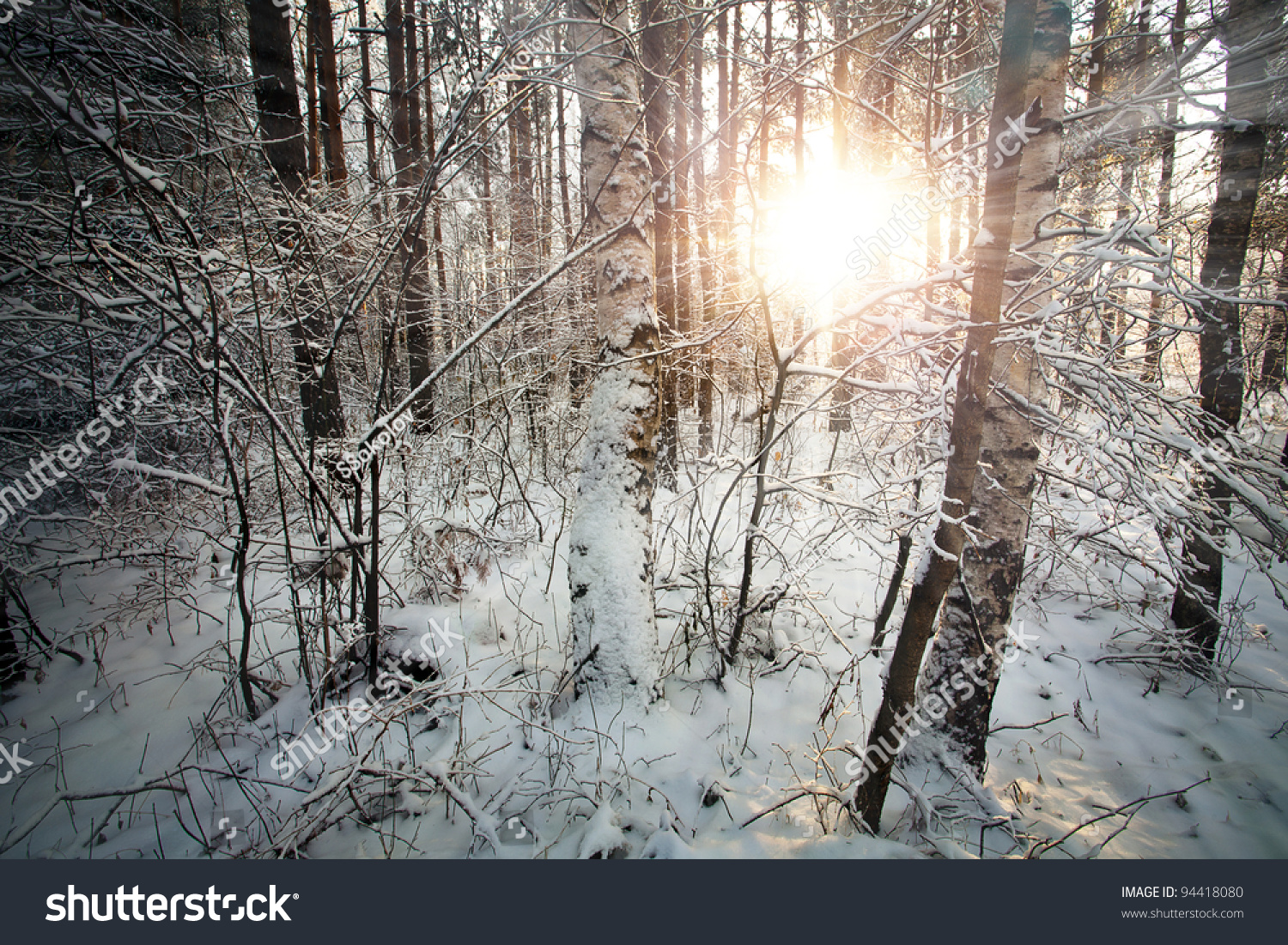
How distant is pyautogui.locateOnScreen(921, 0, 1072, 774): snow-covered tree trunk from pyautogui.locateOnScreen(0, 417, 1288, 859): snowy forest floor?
0.71ft

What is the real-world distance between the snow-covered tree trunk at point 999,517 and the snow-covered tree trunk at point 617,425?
1557 mm

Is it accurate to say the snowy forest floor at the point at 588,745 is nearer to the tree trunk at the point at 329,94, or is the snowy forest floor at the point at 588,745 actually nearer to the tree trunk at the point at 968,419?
the tree trunk at the point at 968,419

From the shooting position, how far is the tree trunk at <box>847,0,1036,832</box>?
157cm

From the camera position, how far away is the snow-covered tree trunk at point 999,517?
7.43ft

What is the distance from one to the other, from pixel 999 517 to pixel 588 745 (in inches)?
93.3

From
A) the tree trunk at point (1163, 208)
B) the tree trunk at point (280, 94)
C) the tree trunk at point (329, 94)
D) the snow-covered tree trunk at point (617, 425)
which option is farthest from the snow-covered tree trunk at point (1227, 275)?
the tree trunk at point (329, 94)

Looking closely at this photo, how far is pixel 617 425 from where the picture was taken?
2.50 meters

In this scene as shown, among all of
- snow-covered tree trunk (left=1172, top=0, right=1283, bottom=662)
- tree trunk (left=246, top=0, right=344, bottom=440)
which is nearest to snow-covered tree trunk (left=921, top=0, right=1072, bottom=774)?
snow-covered tree trunk (left=1172, top=0, right=1283, bottom=662)

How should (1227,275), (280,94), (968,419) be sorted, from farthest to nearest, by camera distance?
1. (280,94)
2. (1227,275)
3. (968,419)

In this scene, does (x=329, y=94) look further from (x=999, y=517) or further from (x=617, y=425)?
(x=999, y=517)

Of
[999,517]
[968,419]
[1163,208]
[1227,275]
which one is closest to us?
[968,419]

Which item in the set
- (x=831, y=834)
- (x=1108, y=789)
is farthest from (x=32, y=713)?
(x=1108, y=789)

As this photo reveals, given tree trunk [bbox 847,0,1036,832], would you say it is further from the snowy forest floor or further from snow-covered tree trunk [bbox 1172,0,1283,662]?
snow-covered tree trunk [bbox 1172,0,1283,662]

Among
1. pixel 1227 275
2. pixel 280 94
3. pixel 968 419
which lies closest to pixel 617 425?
pixel 968 419
